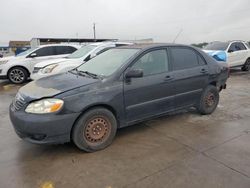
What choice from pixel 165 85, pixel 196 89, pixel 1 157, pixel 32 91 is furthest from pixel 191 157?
pixel 1 157

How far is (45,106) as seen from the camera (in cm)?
Answer: 314

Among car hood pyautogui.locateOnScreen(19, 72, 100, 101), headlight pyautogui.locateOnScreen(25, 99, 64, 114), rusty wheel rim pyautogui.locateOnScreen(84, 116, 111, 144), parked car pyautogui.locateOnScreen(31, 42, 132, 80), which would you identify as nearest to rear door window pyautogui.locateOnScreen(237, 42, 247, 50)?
parked car pyautogui.locateOnScreen(31, 42, 132, 80)

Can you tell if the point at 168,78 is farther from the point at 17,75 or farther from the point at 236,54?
the point at 236,54

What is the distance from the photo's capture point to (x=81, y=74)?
4.04 meters

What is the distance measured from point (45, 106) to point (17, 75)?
7.22 metres

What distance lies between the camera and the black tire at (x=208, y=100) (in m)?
4.93

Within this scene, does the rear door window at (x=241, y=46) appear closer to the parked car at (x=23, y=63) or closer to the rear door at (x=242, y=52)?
the rear door at (x=242, y=52)

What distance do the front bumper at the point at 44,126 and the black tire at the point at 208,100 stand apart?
2.86 metres

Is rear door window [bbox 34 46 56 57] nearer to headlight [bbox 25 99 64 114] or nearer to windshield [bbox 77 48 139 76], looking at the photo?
windshield [bbox 77 48 139 76]

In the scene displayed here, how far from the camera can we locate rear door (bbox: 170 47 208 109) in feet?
14.3

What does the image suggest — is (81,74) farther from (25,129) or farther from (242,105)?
(242,105)

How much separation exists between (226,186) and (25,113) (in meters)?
2.71

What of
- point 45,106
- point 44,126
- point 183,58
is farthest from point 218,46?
point 44,126

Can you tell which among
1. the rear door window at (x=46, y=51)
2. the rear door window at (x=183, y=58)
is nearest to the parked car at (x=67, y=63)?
the rear door window at (x=46, y=51)
